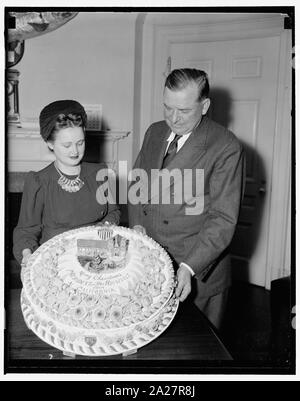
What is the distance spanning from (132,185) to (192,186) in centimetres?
20

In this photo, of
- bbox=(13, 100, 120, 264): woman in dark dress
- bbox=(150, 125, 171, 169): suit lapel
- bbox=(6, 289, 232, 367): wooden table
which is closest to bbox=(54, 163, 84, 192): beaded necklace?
bbox=(13, 100, 120, 264): woman in dark dress

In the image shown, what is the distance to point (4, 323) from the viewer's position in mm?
1039

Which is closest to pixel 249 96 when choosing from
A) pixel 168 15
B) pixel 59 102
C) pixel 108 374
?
pixel 168 15

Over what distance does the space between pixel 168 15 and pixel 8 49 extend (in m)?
0.48

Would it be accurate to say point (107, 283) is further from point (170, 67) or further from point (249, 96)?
point (249, 96)

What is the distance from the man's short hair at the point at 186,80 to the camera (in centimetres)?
109

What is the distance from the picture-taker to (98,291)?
3.13 ft

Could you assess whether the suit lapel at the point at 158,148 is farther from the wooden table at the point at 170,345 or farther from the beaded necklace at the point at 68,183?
the wooden table at the point at 170,345

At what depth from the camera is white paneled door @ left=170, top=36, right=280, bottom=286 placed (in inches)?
48.6

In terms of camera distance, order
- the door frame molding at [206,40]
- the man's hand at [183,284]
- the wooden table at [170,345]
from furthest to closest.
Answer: the door frame molding at [206,40]
the man's hand at [183,284]
the wooden table at [170,345]

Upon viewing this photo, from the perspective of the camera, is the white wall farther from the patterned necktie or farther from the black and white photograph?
the patterned necktie

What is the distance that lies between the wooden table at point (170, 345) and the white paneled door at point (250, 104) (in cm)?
72

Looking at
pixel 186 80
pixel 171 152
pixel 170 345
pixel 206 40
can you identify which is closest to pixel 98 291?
pixel 170 345

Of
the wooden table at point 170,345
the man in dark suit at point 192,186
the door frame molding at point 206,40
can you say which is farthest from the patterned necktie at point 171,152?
the wooden table at point 170,345
